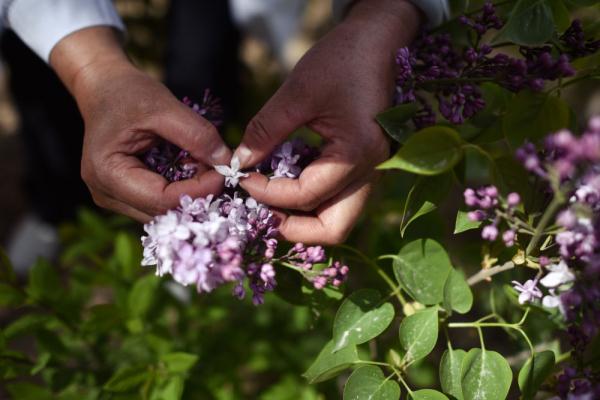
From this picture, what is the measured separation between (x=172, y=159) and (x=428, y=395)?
21.7 inches

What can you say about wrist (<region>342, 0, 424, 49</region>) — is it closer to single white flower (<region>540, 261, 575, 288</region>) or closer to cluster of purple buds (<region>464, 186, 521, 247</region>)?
cluster of purple buds (<region>464, 186, 521, 247</region>)

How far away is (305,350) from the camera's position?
1582mm

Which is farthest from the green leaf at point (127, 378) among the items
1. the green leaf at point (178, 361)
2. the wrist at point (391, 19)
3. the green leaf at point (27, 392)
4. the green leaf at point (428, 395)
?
the wrist at point (391, 19)

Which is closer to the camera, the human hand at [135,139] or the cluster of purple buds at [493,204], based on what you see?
the cluster of purple buds at [493,204]

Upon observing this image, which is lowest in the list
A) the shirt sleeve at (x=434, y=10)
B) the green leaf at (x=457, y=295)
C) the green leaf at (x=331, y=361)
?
the green leaf at (x=331, y=361)

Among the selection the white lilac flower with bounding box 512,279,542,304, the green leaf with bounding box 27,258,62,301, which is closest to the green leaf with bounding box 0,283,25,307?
the green leaf with bounding box 27,258,62,301

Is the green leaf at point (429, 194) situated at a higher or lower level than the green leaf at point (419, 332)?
higher

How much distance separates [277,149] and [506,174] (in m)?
0.35

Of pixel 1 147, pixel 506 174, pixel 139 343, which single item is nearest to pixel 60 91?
pixel 1 147

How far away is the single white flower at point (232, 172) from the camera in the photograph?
0.85m

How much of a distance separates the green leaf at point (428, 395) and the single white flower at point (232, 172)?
411 millimetres

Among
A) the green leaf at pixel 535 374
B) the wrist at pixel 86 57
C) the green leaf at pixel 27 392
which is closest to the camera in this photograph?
the green leaf at pixel 535 374

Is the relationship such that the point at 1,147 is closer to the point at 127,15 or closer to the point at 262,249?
the point at 127,15

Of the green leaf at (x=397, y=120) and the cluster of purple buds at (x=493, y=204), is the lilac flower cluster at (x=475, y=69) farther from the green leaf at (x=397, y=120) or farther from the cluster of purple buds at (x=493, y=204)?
the cluster of purple buds at (x=493, y=204)
